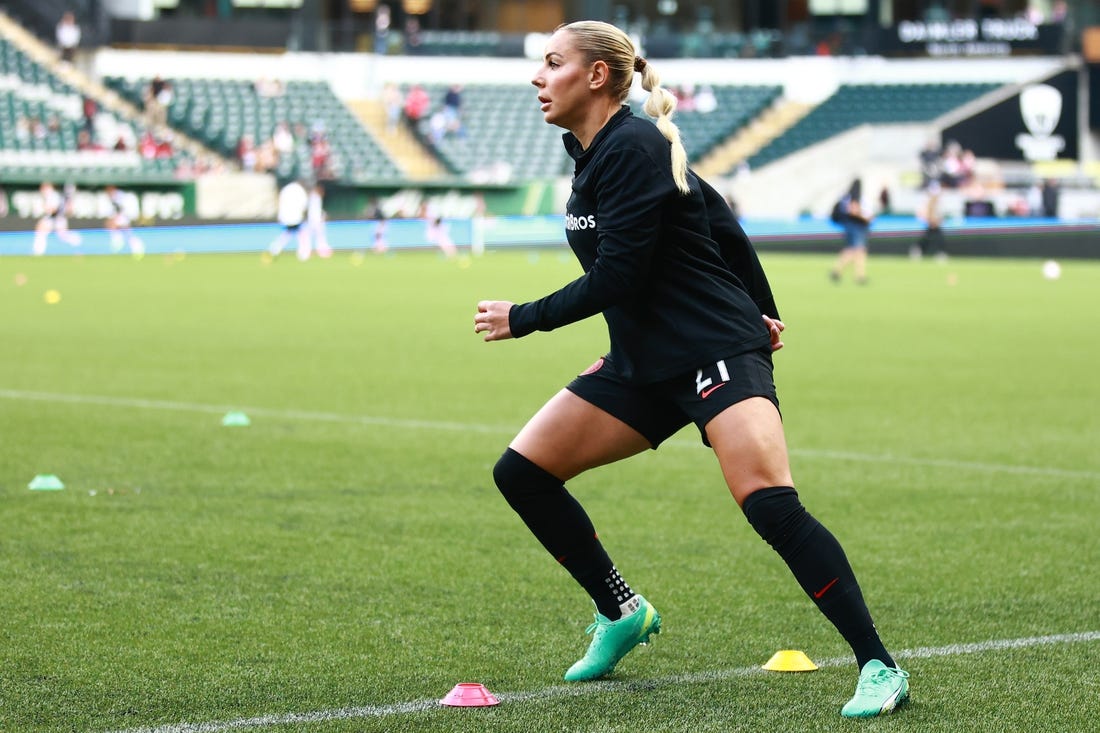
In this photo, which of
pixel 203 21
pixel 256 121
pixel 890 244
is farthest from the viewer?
pixel 203 21

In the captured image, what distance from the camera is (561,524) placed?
5.19 metres

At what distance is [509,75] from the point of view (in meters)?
57.9

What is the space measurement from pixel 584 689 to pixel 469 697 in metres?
0.42

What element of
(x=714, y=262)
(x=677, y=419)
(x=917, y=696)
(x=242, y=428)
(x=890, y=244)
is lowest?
(x=890, y=244)

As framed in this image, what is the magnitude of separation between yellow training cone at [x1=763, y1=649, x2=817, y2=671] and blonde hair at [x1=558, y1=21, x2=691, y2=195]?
156cm

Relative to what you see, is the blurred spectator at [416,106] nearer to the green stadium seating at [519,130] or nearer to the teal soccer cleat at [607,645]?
the green stadium seating at [519,130]

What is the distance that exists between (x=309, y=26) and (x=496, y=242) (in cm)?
1820

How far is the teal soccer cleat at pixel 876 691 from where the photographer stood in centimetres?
467

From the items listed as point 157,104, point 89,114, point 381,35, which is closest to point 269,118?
point 157,104

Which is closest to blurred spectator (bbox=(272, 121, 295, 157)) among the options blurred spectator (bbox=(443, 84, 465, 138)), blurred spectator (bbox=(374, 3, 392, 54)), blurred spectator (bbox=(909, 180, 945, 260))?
blurred spectator (bbox=(443, 84, 465, 138))

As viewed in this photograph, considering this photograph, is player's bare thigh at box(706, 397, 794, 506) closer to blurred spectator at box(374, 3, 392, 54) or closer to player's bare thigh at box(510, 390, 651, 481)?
player's bare thigh at box(510, 390, 651, 481)

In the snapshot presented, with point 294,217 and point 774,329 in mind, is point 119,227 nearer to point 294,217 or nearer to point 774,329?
point 294,217

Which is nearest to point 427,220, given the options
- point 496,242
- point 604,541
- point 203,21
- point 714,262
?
point 496,242

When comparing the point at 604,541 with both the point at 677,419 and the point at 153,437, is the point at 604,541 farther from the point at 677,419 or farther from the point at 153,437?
the point at 153,437
